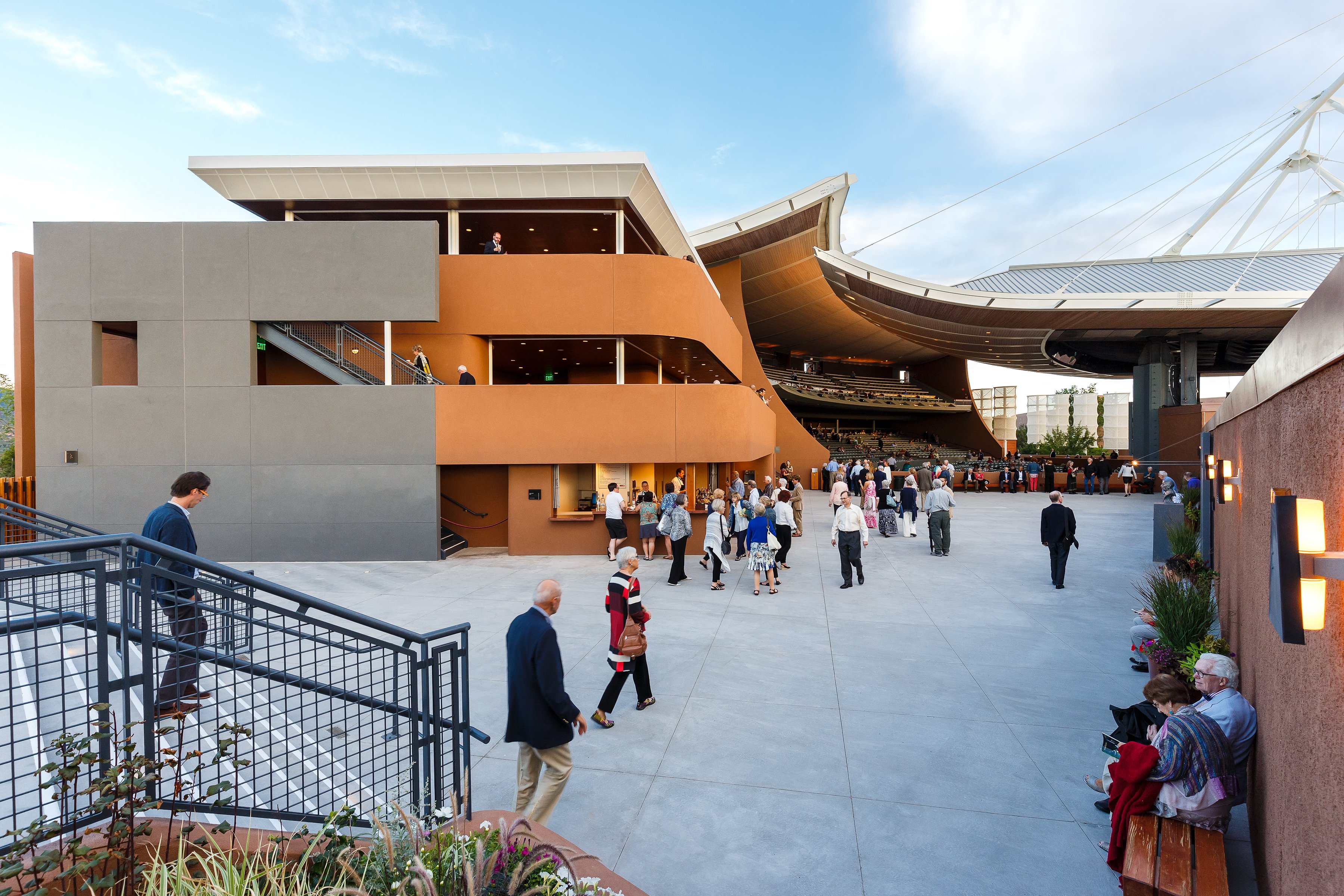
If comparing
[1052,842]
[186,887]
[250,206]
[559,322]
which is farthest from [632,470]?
[186,887]

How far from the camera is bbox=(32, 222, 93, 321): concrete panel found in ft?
42.9

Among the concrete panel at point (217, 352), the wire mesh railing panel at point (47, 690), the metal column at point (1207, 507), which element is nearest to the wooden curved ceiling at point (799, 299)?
the concrete panel at point (217, 352)

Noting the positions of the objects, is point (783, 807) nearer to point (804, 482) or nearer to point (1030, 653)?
point (1030, 653)

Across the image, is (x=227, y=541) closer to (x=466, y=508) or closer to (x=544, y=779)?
(x=466, y=508)

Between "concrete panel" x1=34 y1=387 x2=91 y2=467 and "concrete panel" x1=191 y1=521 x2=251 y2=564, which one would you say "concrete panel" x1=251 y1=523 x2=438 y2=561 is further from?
"concrete panel" x1=34 y1=387 x2=91 y2=467

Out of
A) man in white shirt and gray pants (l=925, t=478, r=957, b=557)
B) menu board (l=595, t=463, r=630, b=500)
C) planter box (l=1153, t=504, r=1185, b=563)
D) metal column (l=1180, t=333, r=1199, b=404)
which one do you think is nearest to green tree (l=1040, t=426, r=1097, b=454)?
metal column (l=1180, t=333, r=1199, b=404)

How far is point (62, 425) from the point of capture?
43.9 feet

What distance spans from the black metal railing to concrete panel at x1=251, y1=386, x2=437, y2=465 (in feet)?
25.1

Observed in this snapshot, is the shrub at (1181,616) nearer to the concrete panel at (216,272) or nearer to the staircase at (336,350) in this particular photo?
the staircase at (336,350)

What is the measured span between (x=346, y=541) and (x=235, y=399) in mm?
3997

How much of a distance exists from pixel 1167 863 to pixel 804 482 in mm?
30827

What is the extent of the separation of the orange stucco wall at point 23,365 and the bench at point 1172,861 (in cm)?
1973

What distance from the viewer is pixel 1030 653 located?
24.6ft

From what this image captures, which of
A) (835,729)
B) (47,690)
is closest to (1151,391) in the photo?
(835,729)
